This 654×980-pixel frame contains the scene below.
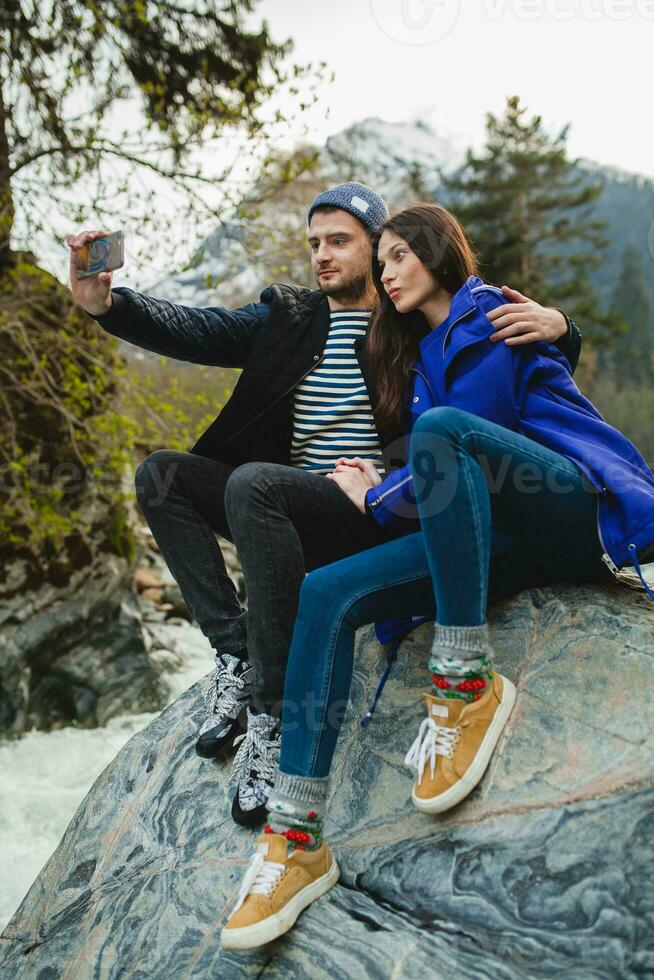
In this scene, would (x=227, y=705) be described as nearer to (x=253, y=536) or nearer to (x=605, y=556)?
(x=253, y=536)

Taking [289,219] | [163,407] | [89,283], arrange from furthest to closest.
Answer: [289,219], [163,407], [89,283]

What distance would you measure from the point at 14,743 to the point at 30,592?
990 mm

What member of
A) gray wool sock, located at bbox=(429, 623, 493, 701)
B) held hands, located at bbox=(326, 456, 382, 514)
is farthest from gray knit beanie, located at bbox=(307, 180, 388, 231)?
gray wool sock, located at bbox=(429, 623, 493, 701)

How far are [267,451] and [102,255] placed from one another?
0.79 m

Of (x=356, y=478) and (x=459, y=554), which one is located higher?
(x=356, y=478)

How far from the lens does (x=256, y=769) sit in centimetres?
210

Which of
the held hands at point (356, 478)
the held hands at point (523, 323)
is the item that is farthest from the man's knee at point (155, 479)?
the held hands at point (523, 323)

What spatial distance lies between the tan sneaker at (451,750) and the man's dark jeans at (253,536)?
0.43 meters

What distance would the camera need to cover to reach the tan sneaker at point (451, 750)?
5.66 ft

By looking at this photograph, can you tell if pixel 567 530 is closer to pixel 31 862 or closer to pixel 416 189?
pixel 31 862

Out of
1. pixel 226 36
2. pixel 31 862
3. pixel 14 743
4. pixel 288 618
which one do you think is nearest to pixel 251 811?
pixel 288 618

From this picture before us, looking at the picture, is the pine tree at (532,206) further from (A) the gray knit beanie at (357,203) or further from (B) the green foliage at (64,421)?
(A) the gray knit beanie at (357,203)

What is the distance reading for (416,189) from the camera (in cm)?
1814

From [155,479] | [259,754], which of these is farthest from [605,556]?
[155,479]
